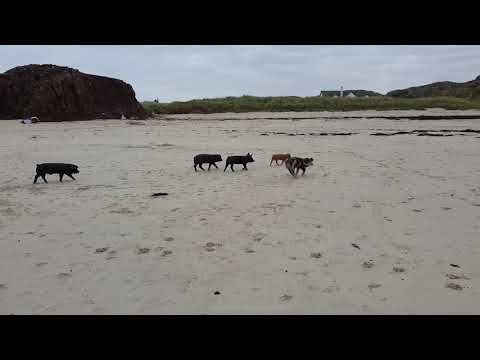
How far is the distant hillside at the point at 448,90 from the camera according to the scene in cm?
6266

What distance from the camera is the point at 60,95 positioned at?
31641 mm

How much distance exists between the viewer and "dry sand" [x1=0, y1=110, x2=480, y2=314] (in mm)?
3343

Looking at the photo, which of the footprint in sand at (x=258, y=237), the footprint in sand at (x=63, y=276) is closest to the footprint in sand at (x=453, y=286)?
the footprint in sand at (x=258, y=237)

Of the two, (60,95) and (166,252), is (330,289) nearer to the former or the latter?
(166,252)

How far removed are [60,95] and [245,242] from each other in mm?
32981

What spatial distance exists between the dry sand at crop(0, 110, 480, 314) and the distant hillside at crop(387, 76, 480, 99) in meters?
63.5

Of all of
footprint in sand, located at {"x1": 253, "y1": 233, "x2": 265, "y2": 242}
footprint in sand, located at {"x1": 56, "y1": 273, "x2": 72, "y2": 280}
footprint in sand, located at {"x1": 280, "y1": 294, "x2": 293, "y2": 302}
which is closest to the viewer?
footprint in sand, located at {"x1": 280, "y1": 294, "x2": 293, "y2": 302}

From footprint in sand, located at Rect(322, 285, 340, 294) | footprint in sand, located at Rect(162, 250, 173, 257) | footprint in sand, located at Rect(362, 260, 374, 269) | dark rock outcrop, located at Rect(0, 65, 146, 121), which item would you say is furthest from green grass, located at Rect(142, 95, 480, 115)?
footprint in sand, located at Rect(322, 285, 340, 294)

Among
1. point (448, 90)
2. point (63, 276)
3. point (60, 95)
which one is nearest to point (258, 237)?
point (63, 276)

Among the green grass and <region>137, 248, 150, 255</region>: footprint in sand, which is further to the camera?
the green grass

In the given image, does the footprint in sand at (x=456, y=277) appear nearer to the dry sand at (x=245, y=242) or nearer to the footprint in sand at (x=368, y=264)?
the dry sand at (x=245, y=242)

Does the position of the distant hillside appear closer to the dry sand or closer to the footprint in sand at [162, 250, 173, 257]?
the dry sand

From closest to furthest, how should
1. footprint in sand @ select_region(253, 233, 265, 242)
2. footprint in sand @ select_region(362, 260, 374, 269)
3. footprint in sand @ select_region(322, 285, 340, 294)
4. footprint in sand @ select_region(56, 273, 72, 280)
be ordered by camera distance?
footprint in sand @ select_region(322, 285, 340, 294) < footprint in sand @ select_region(56, 273, 72, 280) < footprint in sand @ select_region(362, 260, 374, 269) < footprint in sand @ select_region(253, 233, 265, 242)
